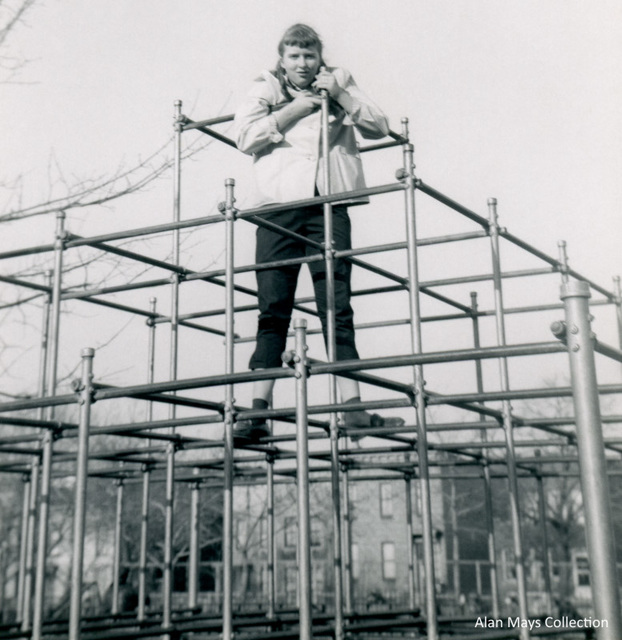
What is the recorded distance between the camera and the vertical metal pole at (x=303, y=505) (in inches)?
101

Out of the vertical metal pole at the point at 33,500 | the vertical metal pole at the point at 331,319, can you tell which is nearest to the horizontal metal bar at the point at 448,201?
the vertical metal pole at the point at 331,319

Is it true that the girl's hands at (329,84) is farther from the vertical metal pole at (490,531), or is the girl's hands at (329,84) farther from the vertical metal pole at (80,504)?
the vertical metal pole at (490,531)

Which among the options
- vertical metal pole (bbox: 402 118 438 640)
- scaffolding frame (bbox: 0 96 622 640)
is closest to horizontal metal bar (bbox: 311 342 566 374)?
scaffolding frame (bbox: 0 96 622 640)

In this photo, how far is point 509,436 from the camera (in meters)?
4.57

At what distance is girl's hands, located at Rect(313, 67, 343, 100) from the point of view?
4570mm

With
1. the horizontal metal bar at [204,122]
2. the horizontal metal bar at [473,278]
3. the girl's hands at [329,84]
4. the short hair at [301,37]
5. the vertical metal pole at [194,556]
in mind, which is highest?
the horizontal metal bar at [204,122]

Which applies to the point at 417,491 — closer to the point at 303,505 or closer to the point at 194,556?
the point at 194,556

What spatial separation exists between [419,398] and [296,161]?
65.3 inches

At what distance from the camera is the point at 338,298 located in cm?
474

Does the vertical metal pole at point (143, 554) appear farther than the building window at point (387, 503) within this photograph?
No

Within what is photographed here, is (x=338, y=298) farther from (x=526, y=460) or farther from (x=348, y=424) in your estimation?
(x=526, y=460)

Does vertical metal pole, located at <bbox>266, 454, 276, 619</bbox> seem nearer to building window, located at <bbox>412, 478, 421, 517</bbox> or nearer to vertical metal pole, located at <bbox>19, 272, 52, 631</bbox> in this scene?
building window, located at <bbox>412, 478, 421, 517</bbox>

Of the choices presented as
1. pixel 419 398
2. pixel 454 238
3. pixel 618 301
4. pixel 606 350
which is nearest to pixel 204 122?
pixel 454 238

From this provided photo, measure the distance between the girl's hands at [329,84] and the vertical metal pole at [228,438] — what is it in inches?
29.7
